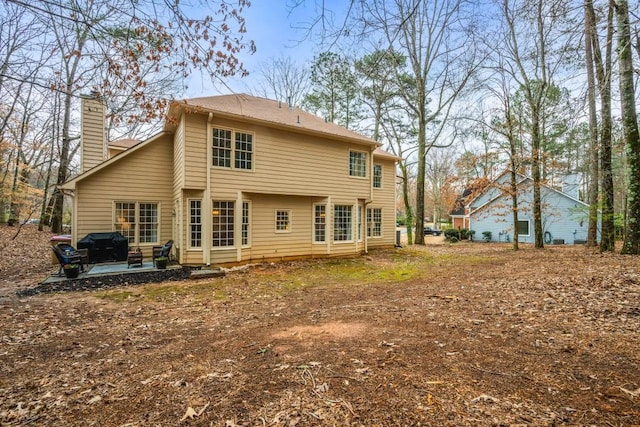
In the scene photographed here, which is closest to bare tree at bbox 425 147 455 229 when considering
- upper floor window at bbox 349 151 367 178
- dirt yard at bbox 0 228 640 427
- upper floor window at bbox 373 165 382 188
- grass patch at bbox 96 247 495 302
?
upper floor window at bbox 373 165 382 188

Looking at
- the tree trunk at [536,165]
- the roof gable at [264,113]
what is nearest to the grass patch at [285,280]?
the roof gable at [264,113]

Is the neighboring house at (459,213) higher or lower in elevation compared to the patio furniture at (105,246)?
higher

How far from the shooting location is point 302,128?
11914 mm

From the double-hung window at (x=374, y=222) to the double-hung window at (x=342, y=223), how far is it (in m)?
2.74

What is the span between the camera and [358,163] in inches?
566

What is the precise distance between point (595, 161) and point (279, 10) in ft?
47.4

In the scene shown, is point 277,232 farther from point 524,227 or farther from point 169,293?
point 524,227

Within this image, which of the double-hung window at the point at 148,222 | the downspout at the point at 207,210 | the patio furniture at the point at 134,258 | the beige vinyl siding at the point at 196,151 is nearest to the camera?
the patio furniture at the point at 134,258

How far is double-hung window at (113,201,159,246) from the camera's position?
37.3 feet

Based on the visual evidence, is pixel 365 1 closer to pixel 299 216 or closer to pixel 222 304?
pixel 222 304

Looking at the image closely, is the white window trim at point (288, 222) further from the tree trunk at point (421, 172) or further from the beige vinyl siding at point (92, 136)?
the tree trunk at point (421, 172)

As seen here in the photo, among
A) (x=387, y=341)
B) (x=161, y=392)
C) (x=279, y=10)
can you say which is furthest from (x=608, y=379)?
(x=279, y=10)

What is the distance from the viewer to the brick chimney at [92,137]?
11.4 metres

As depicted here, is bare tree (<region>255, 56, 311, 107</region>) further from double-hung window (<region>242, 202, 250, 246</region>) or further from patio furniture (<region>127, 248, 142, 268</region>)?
patio furniture (<region>127, 248, 142, 268</region>)
